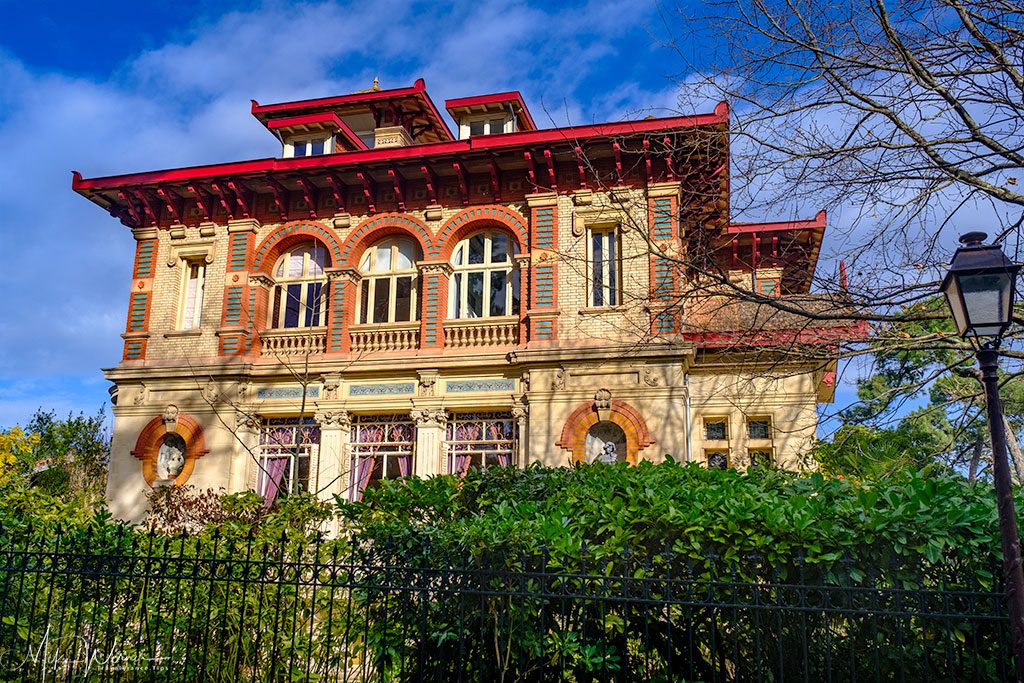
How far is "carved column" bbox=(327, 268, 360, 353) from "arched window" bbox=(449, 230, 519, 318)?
2311mm

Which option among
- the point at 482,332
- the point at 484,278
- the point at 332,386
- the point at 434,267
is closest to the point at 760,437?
the point at 482,332

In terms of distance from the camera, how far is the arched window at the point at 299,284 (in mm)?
18359

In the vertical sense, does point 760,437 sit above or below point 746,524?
above

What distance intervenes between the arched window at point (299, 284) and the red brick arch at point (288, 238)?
23 centimetres

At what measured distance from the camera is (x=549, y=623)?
5.61 metres

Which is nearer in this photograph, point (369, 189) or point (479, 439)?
point (479, 439)

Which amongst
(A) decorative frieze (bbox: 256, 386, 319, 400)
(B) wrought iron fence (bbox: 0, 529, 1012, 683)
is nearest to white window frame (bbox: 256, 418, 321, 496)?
(A) decorative frieze (bbox: 256, 386, 319, 400)

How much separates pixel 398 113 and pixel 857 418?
1521 centimetres

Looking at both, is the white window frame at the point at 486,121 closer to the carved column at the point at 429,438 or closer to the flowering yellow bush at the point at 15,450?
the carved column at the point at 429,438

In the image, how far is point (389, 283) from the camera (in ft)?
59.3

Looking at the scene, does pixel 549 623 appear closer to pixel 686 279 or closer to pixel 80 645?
pixel 686 279

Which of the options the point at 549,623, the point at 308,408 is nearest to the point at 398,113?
the point at 308,408

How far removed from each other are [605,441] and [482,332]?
11.5ft

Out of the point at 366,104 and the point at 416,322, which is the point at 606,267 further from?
the point at 366,104
